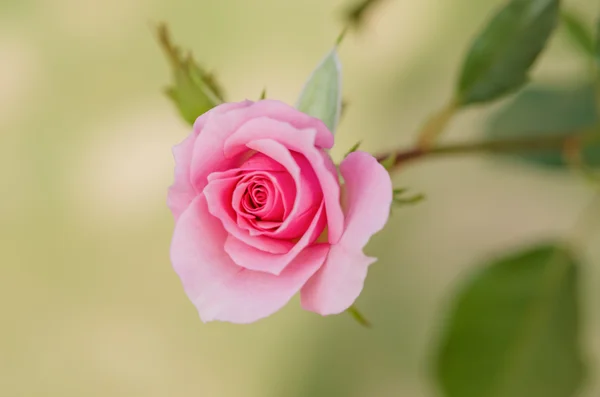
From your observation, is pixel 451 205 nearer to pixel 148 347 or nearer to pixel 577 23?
pixel 577 23

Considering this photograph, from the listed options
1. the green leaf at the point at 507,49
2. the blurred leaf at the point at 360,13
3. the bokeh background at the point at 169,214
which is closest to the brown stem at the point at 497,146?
the green leaf at the point at 507,49

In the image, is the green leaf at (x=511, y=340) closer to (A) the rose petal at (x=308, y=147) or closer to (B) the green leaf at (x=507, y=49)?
(B) the green leaf at (x=507, y=49)

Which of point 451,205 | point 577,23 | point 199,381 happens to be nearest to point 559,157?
point 577,23

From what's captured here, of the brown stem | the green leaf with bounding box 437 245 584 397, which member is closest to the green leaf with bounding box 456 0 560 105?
the brown stem

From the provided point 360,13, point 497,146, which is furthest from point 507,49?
point 360,13

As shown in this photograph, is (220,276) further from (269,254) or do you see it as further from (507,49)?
(507,49)

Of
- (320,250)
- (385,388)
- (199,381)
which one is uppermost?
(320,250)
